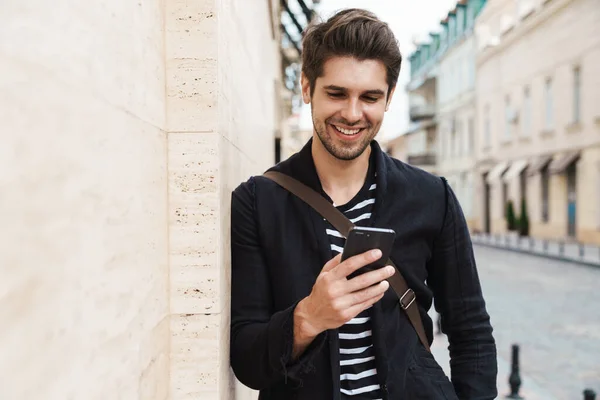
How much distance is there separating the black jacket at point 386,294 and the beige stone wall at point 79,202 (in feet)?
1.20

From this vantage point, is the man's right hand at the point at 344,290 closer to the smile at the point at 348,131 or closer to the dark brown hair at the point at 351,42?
the smile at the point at 348,131

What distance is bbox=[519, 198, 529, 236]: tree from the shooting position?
25892 millimetres

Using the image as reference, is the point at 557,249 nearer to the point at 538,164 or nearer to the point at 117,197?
the point at 538,164

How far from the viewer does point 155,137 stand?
1479 mm

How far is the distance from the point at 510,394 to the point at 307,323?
446 cm

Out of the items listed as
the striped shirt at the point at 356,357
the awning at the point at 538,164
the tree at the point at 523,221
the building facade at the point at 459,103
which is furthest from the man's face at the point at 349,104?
the building facade at the point at 459,103

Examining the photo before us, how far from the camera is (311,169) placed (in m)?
1.96

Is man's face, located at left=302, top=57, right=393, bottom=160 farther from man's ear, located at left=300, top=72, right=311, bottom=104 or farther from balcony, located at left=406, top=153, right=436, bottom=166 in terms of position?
balcony, located at left=406, top=153, right=436, bottom=166

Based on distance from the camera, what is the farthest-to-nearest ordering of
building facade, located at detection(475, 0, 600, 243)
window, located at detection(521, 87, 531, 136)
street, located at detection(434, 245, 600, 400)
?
1. window, located at detection(521, 87, 531, 136)
2. building facade, located at detection(475, 0, 600, 243)
3. street, located at detection(434, 245, 600, 400)

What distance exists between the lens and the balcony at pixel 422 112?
4059 cm

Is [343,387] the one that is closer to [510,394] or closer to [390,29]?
[390,29]

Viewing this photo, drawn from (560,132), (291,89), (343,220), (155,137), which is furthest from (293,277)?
(560,132)

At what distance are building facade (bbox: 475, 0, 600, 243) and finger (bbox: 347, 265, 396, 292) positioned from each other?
70.0 feet

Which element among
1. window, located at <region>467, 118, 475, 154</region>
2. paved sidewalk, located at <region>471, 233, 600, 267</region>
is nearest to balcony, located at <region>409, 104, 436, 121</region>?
window, located at <region>467, 118, 475, 154</region>
